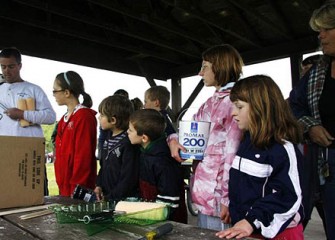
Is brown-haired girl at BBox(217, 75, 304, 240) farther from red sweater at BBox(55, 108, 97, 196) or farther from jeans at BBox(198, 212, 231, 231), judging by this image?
red sweater at BBox(55, 108, 97, 196)

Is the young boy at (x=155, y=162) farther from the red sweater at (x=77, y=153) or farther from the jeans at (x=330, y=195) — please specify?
the jeans at (x=330, y=195)

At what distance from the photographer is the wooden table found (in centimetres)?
110

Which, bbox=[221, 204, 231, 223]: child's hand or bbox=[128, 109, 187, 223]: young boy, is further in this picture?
bbox=[128, 109, 187, 223]: young boy

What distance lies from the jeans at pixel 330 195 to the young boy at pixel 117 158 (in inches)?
40.1

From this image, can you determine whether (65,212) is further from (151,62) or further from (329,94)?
(151,62)

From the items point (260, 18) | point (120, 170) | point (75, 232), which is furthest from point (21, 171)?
point (260, 18)

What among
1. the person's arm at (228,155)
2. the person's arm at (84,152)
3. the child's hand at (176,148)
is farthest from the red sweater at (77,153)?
the person's arm at (228,155)

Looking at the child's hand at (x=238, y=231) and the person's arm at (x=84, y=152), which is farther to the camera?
the person's arm at (x=84, y=152)

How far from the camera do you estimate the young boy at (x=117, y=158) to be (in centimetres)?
222

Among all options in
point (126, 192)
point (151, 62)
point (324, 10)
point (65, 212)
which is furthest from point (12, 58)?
point (151, 62)

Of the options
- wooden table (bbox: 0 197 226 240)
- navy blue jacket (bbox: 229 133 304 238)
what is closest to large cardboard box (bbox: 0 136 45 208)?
wooden table (bbox: 0 197 226 240)

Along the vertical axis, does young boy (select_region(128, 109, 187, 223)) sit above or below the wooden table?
above

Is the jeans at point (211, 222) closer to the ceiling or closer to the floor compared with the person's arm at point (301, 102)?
closer to the floor

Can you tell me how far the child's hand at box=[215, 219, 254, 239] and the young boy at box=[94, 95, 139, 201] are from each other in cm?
105
